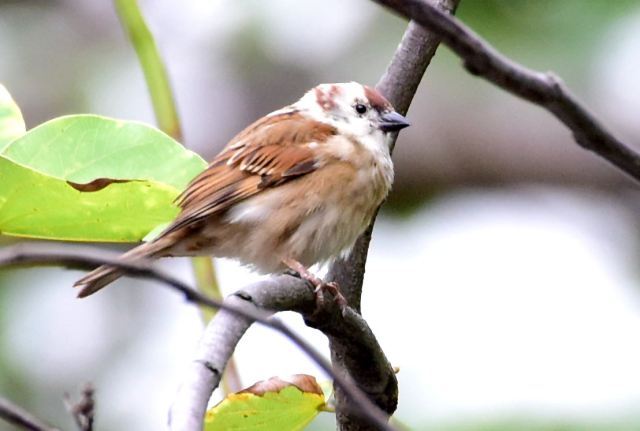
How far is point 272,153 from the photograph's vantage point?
3.23 meters

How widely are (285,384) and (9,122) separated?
2.07 ft

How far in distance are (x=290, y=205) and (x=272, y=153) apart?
0.67 feet


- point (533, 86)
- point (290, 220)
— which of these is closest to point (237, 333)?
point (533, 86)

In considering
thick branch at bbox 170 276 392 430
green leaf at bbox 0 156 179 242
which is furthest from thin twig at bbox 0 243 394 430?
green leaf at bbox 0 156 179 242

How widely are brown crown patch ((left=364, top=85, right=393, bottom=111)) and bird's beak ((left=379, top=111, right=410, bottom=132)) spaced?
2cm

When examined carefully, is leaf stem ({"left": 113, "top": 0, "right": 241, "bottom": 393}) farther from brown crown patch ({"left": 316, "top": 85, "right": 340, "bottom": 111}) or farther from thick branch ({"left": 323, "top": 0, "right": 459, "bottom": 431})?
brown crown patch ({"left": 316, "top": 85, "right": 340, "bottom": 111})

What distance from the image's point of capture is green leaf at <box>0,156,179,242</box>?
1.74 m

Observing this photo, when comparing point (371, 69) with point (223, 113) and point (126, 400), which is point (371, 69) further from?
point (126, 400)

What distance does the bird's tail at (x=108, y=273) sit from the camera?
8.84 feet

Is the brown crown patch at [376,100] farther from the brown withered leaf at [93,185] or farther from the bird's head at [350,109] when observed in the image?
the brown withered leaf at [93,185]

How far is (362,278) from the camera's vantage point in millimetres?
2508

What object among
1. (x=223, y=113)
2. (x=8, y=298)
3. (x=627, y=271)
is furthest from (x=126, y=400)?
(x=627, y=271)

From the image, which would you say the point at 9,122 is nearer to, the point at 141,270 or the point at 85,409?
the point at 85,409

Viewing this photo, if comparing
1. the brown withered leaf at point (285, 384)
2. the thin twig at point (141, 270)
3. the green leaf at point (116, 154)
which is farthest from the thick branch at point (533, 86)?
the green leaf at point (116, 154)
